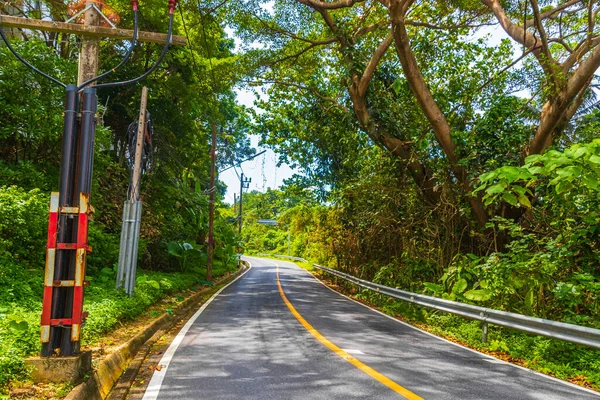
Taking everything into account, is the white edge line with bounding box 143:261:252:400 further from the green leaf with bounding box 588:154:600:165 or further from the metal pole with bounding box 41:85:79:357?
the green leaf with bounding box 588:154:600:165

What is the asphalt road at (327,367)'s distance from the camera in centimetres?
489

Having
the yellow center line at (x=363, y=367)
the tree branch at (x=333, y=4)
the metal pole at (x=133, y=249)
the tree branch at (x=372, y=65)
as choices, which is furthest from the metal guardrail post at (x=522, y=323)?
the tree branch at (x=333, y=4)

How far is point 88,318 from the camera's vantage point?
23.2ft

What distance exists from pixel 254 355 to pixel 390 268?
10010 millimetres

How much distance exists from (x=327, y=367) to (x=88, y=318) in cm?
378

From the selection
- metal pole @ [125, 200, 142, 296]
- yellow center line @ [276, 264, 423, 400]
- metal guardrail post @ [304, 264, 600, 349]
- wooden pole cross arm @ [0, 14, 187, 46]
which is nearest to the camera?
yellow center line @ [276, 264, 423, 400]

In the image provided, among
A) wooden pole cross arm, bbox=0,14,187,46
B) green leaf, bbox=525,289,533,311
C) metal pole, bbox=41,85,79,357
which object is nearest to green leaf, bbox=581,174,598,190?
green leaf, bbox=525,289,533,311

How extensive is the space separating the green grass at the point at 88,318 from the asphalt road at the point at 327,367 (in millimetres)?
1212

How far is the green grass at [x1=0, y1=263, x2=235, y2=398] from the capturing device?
A: 14.4 ft

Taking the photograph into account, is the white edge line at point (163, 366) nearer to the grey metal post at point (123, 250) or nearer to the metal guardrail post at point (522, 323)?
the grey metal post at point (123, 250)

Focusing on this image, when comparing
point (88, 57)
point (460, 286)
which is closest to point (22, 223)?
point (88, 57)

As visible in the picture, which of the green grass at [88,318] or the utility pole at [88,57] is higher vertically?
the utility pole at [88,57]

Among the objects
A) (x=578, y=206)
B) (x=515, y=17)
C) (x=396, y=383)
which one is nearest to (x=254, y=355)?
(x=396, y=383)

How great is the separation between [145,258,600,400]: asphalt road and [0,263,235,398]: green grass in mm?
1212
